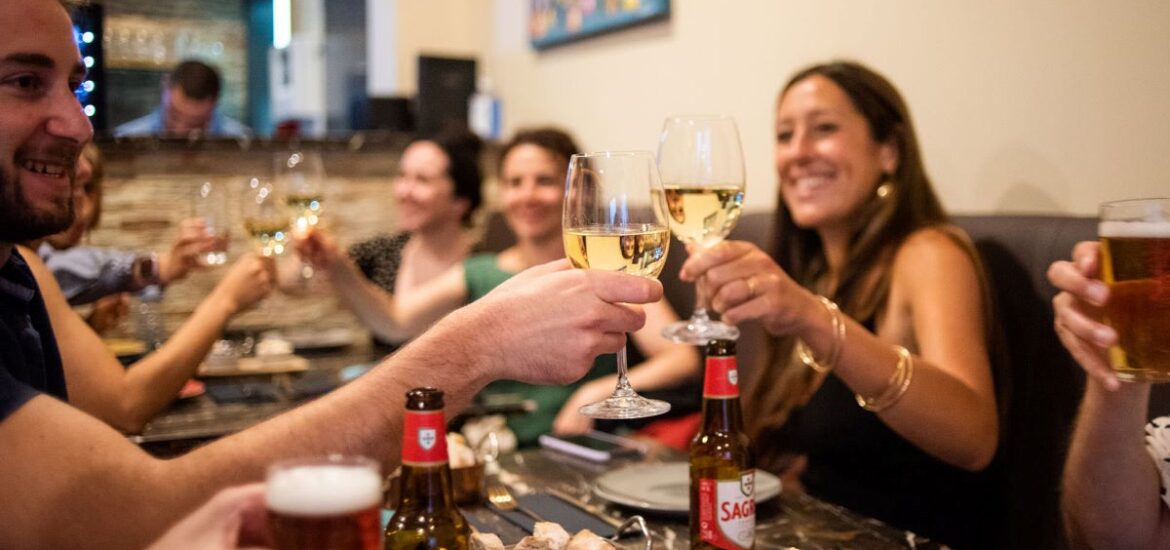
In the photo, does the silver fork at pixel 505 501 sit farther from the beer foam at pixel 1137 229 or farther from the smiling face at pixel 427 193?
the smiling face at pixel 427 193

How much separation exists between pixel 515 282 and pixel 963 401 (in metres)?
0.94

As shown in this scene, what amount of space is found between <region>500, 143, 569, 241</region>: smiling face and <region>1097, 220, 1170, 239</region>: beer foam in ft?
6.33

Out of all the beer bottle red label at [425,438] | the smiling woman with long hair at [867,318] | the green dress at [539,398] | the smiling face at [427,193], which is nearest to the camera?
the beer bottle red label at [425,438]

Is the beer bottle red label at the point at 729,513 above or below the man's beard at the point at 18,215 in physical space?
below

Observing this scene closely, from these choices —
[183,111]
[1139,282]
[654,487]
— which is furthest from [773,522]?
[183,111]

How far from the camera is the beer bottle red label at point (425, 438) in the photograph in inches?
32.8

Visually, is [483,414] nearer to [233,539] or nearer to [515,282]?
[515,282]

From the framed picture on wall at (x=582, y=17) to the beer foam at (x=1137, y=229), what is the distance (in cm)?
243

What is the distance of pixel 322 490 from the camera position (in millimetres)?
693

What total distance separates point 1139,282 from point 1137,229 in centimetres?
6

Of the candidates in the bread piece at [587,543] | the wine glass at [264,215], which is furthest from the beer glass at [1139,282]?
the wine glass at [264,215]

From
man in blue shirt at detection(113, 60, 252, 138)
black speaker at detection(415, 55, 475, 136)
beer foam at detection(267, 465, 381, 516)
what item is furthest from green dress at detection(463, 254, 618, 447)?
man in blue shirt at detection(113, 60, 252, 138)

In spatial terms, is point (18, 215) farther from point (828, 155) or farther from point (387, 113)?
point (387, 113)

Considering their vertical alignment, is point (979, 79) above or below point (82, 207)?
above
